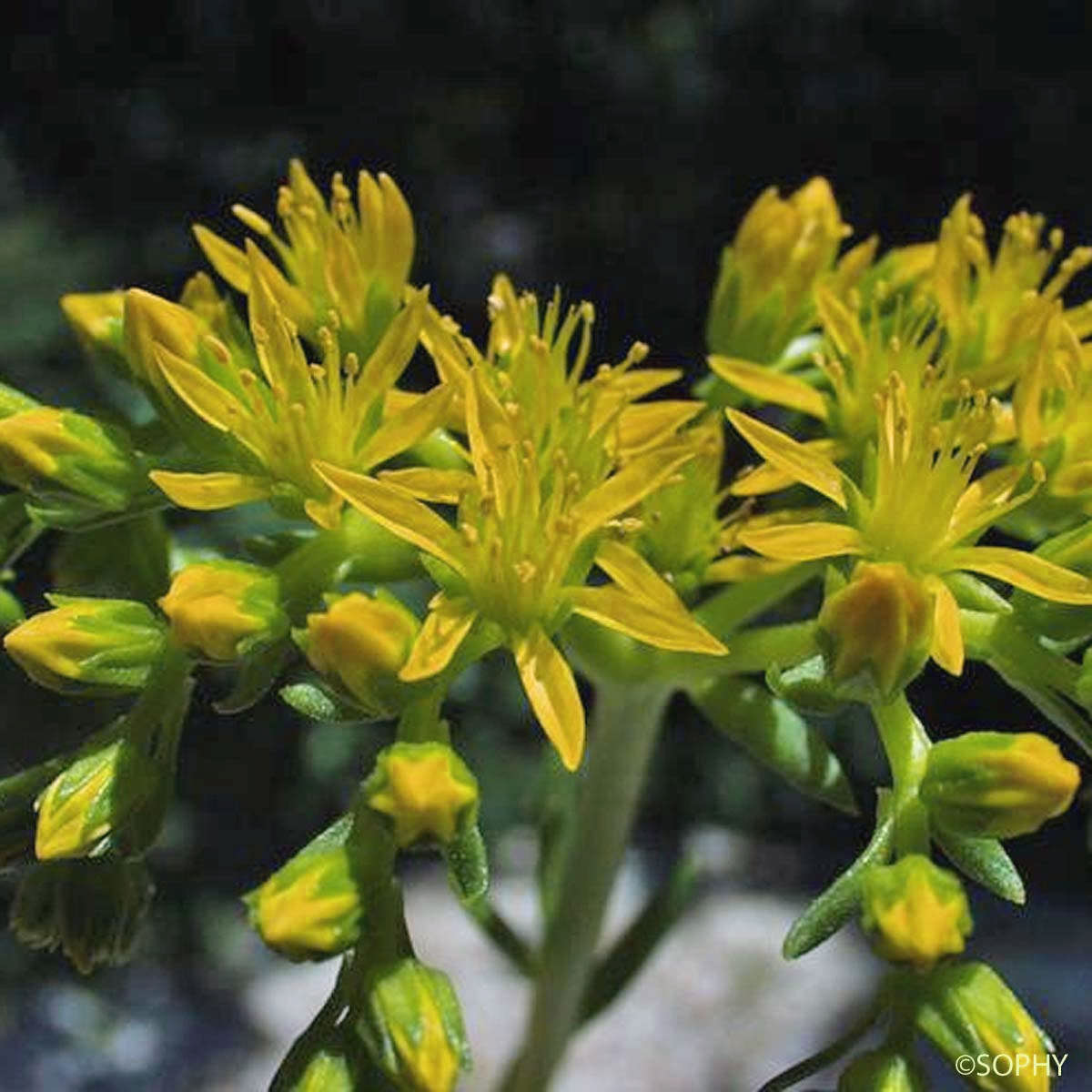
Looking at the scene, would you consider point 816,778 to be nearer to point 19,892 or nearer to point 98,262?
point 19,892

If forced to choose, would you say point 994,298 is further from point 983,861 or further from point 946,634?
point 983,861

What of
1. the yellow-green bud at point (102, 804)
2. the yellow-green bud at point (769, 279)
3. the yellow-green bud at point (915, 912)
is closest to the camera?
the yellow-green bud at point (915, 912)

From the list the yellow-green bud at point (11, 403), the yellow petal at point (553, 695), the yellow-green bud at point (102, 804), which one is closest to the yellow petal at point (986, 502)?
the yellow petal at point (553, 695)

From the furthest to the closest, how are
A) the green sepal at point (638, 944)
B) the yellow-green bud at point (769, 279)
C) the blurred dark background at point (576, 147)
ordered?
the blurred dark background at point (576, 147) → the green sepal at point (638, 944) → the yellow-green bud at point (769, 279)

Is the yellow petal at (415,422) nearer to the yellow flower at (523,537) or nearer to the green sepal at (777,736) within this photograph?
the yellow flower at (523,537)

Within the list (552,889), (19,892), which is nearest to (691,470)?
A: (552,889)

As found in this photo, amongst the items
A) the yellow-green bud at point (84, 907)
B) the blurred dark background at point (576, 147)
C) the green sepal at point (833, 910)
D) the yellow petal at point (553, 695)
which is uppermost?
the yellow petal at point (553, 695)
